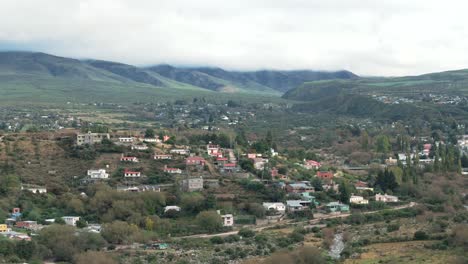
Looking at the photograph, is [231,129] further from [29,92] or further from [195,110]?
[29,92]

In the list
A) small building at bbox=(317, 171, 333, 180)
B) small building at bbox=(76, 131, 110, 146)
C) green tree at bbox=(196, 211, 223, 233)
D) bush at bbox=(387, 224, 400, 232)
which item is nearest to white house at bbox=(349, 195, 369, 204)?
small building at bbox=(317, 171, 333, 180)

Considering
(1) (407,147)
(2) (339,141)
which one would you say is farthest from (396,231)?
(2) (339,141)

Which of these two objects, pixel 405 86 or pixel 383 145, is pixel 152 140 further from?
pixel 405 86

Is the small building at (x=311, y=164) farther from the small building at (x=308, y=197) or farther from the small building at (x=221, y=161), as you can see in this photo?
the small building at (x=308, y=197)

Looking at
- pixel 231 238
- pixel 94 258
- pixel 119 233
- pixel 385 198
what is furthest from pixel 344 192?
pixel 94 258

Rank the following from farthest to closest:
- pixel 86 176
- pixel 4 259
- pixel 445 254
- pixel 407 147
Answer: pixel 407 147, pixel 86 176, pixel 445 254, pixel 4 259

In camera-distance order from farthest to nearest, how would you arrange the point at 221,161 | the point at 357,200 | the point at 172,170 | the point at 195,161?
the point at 221,161
the point at 195,161
the point at 172,170
the point at 357,200
